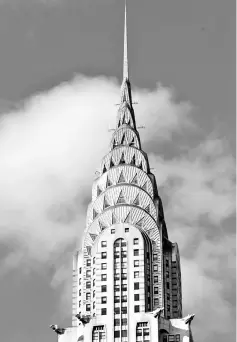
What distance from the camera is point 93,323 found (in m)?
174

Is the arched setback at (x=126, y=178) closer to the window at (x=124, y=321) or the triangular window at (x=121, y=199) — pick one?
the triangular window at (x=121, y=199)

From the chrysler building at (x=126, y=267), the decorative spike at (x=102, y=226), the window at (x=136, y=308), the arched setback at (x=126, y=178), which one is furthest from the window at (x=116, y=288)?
the arched setback at (x=126, y=178)

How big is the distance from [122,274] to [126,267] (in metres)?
1.52

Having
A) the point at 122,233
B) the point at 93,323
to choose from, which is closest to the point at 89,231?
the point at 122,233

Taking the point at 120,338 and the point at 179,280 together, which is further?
the point at 179,280

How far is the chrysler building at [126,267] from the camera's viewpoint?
172625mm

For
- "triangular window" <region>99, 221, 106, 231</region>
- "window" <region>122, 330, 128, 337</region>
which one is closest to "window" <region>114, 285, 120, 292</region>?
"window" <region>122, 330, 128, 337</region>

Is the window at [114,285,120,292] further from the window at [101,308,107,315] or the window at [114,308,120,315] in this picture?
the window at [101,308,107,315]

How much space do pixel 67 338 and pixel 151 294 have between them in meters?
17.6

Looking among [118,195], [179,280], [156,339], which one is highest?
[118,195]

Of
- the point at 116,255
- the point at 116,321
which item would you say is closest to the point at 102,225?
the point at 116,255

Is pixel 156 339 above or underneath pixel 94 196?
underneath

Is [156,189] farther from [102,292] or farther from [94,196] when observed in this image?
[102,292]

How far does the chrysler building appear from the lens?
173 meters
